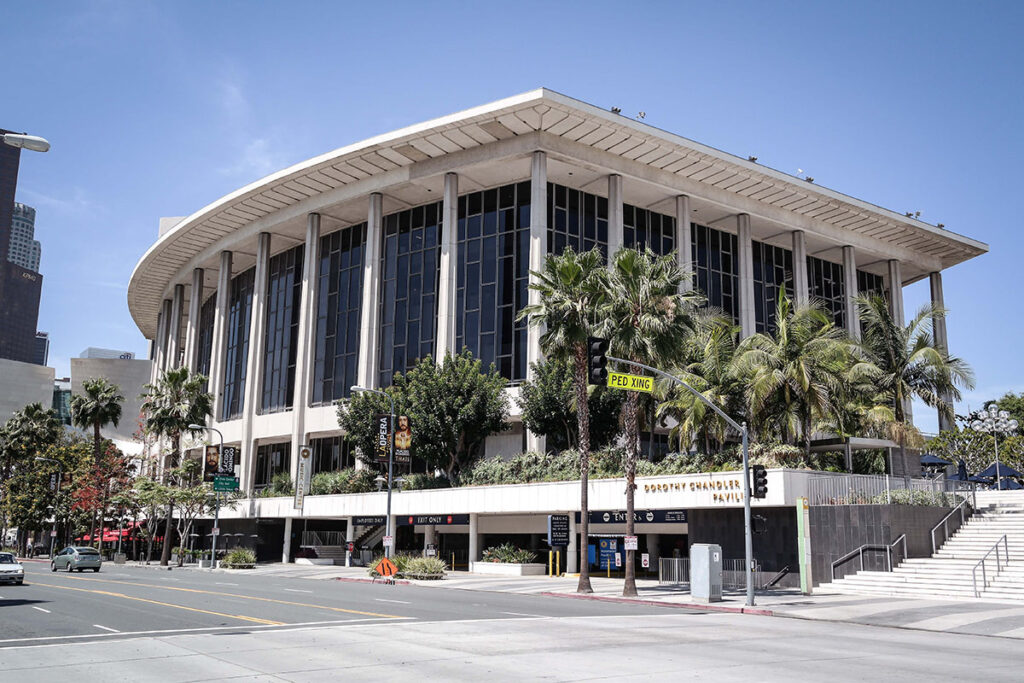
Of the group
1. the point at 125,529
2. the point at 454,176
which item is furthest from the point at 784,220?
the point at 125,529

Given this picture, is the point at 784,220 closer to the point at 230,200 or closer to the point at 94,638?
the point at 230,200

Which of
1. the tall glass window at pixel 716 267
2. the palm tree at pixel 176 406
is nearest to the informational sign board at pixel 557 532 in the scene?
the tall glass window at pixel 716 267

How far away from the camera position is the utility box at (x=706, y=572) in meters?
29.1

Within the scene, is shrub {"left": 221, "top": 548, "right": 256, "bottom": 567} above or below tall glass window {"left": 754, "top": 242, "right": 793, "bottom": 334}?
below

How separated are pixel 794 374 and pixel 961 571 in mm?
10258

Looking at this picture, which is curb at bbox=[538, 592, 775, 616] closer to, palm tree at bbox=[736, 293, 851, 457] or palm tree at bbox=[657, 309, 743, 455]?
palm tree at bbox=[657, 309, 743, 455]

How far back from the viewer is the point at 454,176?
2290 inches

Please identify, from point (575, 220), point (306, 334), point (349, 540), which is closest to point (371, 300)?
point (306, 334)

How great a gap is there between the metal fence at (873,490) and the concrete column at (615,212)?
24.4 metres

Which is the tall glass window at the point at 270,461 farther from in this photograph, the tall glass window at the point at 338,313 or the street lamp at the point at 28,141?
the street lamp at the point at 28,141

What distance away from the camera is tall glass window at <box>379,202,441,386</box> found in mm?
61156

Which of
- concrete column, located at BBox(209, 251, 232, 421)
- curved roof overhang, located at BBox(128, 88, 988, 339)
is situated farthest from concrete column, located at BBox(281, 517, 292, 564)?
curved roof overhang, located at BBox(128, 88, 988, 339)

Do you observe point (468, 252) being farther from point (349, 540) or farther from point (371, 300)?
point (349, 540)

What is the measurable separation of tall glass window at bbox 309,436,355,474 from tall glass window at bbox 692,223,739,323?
2850 centimetres
